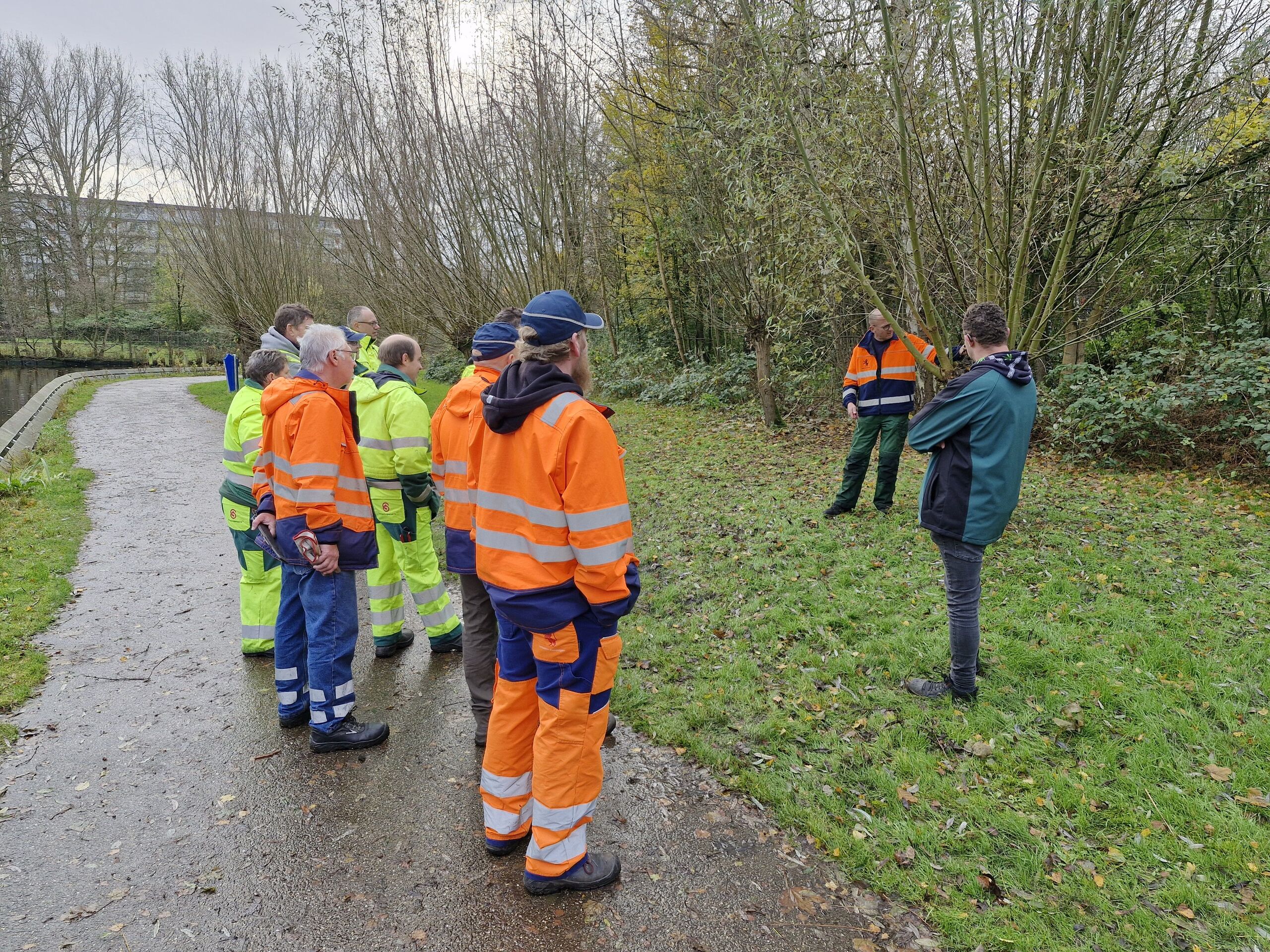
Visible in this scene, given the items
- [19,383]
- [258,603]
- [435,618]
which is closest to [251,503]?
[258,603]

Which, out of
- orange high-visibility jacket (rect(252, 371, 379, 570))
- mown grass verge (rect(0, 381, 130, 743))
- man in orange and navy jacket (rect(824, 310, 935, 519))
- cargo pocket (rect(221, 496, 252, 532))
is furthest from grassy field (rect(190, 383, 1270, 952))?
mown grass verge (rect(0, 381, 130, 743))

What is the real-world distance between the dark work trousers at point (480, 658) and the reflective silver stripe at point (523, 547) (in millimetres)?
1175

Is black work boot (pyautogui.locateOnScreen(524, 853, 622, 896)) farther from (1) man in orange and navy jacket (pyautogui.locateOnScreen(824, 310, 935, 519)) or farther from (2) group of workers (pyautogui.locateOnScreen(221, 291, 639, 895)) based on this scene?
(1) man in orange and navy jacket (pyautogui.locateOnScreen(824, 310, 935, 519))

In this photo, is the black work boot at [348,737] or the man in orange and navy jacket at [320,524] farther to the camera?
the black work boot at [348,737]

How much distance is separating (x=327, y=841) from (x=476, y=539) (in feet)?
5.30

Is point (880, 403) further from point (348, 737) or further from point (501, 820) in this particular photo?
point (348, 737)

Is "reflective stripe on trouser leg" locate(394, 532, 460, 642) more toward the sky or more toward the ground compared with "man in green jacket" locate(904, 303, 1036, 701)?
more toward the ground

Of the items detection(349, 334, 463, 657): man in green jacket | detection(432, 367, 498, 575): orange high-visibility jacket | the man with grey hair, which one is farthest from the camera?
the man with grey hair

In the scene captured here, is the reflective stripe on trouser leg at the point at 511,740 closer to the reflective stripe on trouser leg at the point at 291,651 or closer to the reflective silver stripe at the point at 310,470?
the reflective silver stripe at the point at 310,470

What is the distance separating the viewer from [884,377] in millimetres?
7047

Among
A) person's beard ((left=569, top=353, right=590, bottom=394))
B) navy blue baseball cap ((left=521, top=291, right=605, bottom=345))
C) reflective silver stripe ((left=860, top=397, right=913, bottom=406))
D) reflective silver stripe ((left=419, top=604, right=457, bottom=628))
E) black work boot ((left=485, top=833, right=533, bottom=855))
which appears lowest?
black work boot ((left=485, top=833, right=533, bottom=855))

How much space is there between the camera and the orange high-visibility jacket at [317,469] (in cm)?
348

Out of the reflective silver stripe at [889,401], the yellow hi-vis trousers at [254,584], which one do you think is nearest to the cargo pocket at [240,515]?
the yellow hi-vis trousers at [254,584]

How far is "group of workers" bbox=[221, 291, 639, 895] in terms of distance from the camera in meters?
2.54
